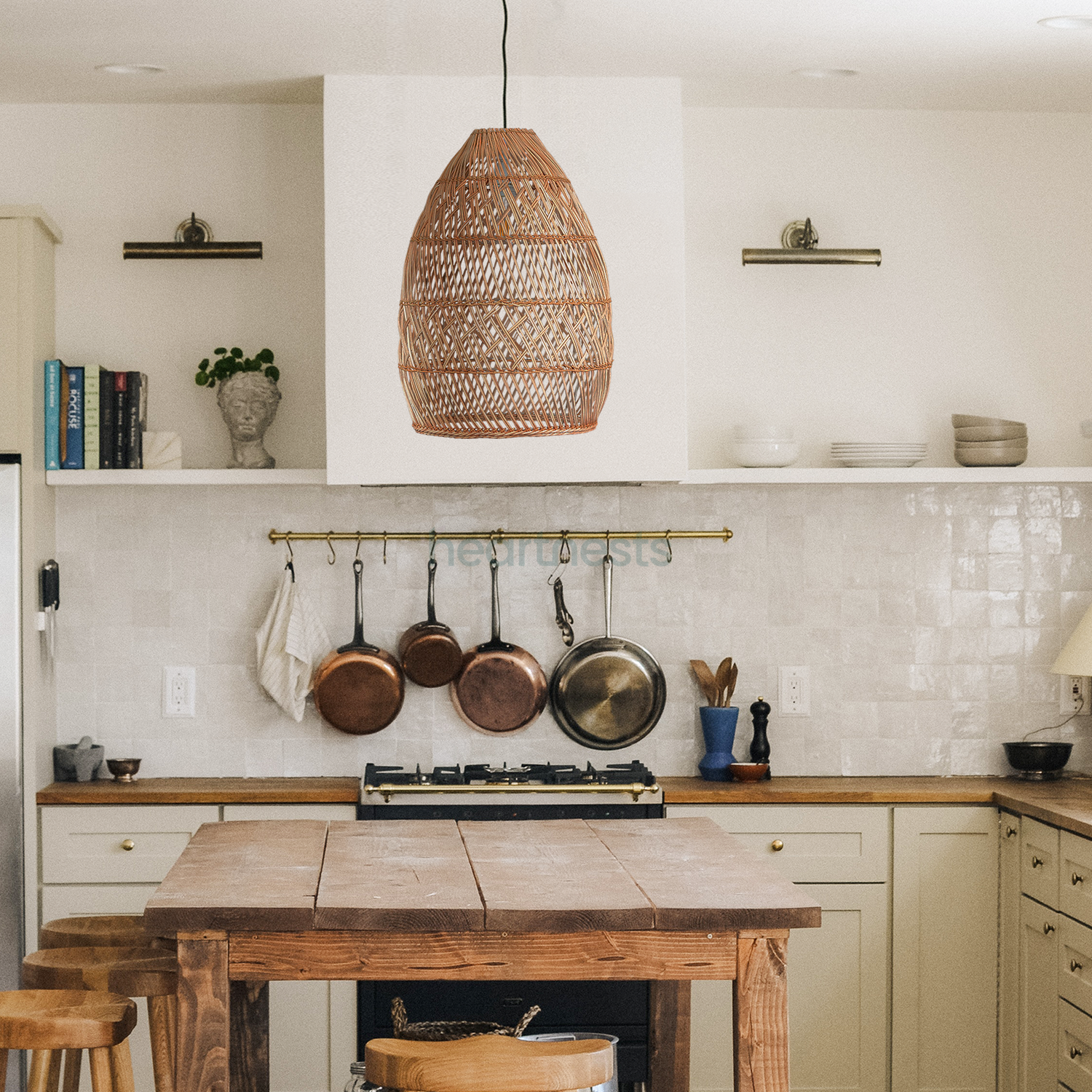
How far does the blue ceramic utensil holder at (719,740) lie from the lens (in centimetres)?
393

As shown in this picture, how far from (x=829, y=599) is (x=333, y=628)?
59.9 inches

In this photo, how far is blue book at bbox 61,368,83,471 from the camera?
381cm

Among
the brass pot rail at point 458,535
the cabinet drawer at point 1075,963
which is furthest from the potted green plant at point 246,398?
the cabinet drawer at point 1075,963

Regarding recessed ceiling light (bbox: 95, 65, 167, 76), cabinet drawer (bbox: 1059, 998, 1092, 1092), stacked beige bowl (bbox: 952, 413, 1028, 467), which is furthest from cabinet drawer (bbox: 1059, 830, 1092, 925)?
recessed ceiling light (bbox: 95, 65, 167, 76)

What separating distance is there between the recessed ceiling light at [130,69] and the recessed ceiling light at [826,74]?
1.77m

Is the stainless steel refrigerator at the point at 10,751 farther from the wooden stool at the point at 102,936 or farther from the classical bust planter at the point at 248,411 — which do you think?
the wooden stool at the point at 102,936

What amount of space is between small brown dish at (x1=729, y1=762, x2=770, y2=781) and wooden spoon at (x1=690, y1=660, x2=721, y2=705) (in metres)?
0.21

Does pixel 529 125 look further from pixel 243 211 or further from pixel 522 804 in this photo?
pixel 522 804

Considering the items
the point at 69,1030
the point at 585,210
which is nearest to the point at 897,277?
the point at 585,210

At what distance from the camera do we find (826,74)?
3.73 m

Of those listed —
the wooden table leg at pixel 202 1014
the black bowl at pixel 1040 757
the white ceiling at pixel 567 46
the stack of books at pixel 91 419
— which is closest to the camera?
the wooden table leg at pixel 202 1014

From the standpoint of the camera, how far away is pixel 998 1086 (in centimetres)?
370

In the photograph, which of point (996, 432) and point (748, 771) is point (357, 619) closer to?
point (748, 771)

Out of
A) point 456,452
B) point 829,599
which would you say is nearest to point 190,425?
point 456,452
